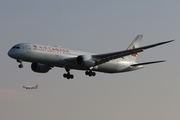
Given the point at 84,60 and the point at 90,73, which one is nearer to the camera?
the point at 84,60

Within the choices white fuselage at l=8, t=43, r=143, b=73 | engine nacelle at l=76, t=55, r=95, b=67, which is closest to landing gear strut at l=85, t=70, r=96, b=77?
white fuselage at l=8, t=43, r=143, b=73

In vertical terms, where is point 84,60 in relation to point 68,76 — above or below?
below

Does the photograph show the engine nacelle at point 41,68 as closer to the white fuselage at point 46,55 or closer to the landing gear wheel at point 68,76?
the landing gear wheel at point 68,76

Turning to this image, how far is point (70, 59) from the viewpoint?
258 feet

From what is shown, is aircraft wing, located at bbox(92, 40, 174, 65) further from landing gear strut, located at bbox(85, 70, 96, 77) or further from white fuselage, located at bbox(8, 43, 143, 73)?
landing gear strut, located at bbox(85, 70, 96, 77)

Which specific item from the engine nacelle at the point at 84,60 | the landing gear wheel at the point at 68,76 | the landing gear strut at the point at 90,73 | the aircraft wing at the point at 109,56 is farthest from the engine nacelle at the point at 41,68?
the aircraft wing at the point at 109,56

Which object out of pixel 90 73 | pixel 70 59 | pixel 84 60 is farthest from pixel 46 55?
pixel 90 73

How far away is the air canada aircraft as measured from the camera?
75.8 meters

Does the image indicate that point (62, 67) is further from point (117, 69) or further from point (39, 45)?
point (117, 69)

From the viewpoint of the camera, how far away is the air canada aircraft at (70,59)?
249 ft

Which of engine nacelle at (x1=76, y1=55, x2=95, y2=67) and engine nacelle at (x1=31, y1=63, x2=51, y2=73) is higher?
engine nacelle at (x1=31, y1=63, x2=51, y2=73)

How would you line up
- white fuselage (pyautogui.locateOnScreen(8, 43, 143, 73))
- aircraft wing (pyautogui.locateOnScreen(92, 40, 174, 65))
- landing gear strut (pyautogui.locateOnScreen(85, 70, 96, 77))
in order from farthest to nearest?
landing gear strut (pyautogui.locateOnScreen(85, 70, 96, 77)) → aircraft wing (pyautogui.locateOnScreen(92, 40, 174, 65)) → white fuselage (pyautogui.locateOnScreen(8, 43, 143, 73))

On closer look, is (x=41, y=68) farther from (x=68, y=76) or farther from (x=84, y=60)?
(x=84, y=60)

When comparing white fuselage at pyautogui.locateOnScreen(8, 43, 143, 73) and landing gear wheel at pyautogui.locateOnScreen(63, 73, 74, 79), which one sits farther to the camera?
landing gear wheel at pyautogui.locateOnScreen(63, 73, 74, 79)
